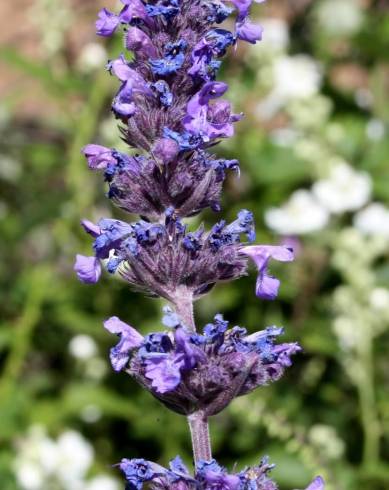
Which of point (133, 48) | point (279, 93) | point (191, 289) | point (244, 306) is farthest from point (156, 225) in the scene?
point (279, 93)

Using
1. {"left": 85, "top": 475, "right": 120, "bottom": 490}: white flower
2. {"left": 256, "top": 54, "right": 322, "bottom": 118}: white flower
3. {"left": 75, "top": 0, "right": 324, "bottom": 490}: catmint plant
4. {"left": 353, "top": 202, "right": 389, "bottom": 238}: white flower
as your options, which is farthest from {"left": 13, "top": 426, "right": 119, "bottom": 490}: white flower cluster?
{"left": 75, "top": 0, "right": 324, "bottom": 490}: catmint plant

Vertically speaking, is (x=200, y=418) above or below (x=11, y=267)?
below

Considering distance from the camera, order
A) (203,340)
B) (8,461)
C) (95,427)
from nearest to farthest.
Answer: (203,340)
(8,461)
(95,427)

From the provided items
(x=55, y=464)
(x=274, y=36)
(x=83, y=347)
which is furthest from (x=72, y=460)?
(x=274, y=36)

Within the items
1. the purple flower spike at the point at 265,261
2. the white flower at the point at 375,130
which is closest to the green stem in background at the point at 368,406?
the white flower at the point at 375,130

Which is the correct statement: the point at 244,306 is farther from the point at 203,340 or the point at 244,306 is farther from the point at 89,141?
the point at 203,340

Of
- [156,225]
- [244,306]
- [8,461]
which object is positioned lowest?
[8,461]

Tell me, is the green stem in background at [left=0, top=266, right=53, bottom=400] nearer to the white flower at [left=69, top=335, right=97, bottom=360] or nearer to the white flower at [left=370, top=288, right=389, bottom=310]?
the white flower at [left=69, top=335, right=97, bottom=360]

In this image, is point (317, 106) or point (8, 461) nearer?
point (8, 461)

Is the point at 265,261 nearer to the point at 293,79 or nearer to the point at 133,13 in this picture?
the point at 133,13
